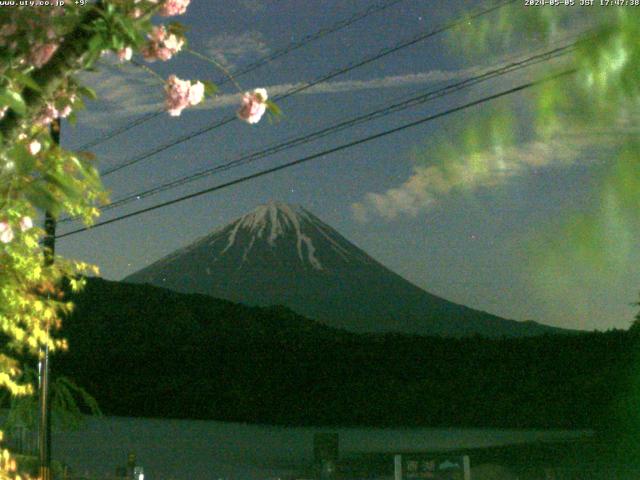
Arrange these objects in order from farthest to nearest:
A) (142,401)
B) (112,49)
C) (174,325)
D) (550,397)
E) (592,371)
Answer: (174,325) → (142,401) → (550,397) → (592,371) → (112,49)

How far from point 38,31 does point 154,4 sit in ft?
1.84

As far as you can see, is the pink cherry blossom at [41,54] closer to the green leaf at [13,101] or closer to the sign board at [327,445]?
the green leaf at [13,101]

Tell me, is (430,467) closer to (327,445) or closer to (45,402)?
(45,402)

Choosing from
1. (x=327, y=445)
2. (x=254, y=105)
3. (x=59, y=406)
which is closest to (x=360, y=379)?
(x=327, y=445)

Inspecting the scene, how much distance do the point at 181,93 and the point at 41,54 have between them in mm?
735

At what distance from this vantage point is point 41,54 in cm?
353

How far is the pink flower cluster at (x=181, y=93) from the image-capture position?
13.4ft

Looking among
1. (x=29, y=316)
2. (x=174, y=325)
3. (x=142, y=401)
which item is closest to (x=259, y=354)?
(x=142, y=401)

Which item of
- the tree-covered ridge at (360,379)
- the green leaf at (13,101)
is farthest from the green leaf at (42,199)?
the tree-covered ridge at (360,379)

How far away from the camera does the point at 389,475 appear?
2608 cm

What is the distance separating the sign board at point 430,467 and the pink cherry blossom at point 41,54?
7468 mm

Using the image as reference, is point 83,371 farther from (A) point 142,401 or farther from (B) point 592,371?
(B) point 592,371

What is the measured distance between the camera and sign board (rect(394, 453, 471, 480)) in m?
10.1

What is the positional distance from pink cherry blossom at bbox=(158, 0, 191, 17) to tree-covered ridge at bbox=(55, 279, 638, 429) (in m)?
39.5
